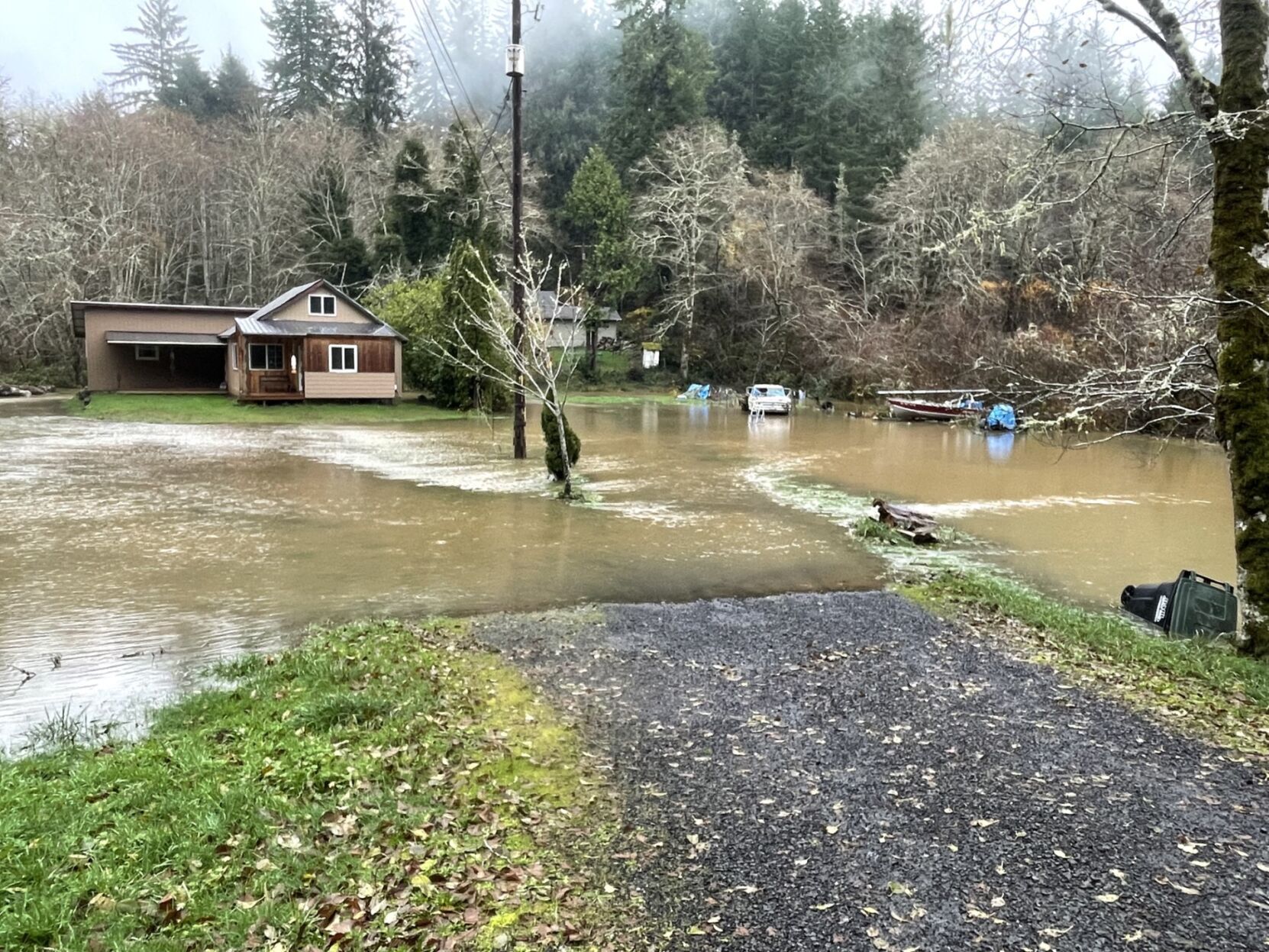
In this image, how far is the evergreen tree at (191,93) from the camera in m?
58.2

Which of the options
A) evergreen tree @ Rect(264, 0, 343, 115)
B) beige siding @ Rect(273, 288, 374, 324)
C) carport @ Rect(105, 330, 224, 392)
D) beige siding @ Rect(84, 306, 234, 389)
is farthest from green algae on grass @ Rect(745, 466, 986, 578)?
evergreen tree @ Rect(264, 0, 343, 115)

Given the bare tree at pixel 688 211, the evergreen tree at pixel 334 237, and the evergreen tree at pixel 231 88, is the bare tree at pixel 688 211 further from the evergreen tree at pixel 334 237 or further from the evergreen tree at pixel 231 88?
the evergreen tree at pixel 231 88

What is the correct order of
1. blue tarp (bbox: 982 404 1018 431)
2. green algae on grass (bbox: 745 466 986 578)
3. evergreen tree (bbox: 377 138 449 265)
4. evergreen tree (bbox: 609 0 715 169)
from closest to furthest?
green algae on grass (bbox: 745 466 986 578), blue tarp (bbox: 982 404 1018 431), evergreen tree (bbox: 377 138 449 265), evergreen tree (bbox: 609 0 715 169)

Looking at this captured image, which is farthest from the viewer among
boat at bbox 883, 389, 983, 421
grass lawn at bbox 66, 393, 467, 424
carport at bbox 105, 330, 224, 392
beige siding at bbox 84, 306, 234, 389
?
carport at bbox 105, 330, 224, 392

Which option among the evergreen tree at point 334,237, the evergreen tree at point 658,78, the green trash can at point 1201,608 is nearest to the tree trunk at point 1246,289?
the green trash can at point 1201,608

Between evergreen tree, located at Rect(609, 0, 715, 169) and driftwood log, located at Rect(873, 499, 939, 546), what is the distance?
42115mm

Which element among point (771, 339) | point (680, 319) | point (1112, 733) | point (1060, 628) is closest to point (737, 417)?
point (771, 339)

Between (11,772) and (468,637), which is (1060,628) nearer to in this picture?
(468,637)

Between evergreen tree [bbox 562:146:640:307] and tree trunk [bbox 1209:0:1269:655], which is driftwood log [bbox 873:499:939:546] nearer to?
tree trunk [bbox 1209:0:1269:655]

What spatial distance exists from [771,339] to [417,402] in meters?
19.3

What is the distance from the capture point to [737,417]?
36.8 metres

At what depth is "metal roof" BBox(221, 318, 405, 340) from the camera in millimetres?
32562

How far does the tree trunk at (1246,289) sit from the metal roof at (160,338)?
122ft

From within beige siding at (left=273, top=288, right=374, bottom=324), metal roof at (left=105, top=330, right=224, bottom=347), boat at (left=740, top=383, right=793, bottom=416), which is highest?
beige siding at (left=273, top=288, right=374, bottom=324)
